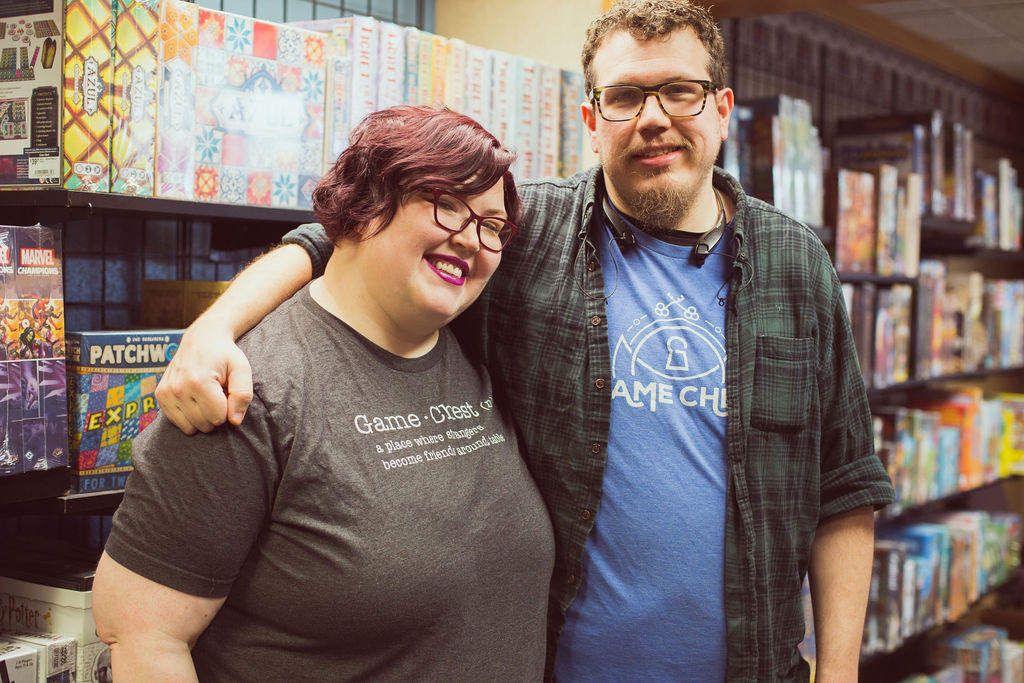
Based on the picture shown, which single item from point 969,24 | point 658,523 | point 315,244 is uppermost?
point 969,24

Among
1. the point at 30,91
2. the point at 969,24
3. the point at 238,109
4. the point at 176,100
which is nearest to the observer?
the point at 30,91

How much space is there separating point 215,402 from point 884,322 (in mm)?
2901

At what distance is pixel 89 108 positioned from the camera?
157 cm

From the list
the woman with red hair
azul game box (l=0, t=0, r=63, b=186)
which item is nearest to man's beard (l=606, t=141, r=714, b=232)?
the woman with red hair

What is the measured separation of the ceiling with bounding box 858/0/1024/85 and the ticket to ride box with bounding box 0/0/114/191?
10.4 ft

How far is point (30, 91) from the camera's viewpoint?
1558 millimetres

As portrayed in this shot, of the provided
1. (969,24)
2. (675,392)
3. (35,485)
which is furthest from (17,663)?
(969,24)

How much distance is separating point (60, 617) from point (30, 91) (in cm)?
88

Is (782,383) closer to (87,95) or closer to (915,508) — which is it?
(87,95)

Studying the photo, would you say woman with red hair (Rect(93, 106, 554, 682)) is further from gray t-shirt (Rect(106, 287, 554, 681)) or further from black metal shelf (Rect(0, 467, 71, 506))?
black metal shelf (Rect(0, 467, 71, 506))

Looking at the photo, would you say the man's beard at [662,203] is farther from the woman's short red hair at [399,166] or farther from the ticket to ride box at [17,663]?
the ticket to ride box at [17,663]

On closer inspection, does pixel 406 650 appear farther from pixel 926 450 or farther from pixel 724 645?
pixel 926 450

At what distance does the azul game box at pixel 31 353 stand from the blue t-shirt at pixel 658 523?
881 mm

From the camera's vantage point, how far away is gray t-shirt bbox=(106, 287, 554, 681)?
113 cm
